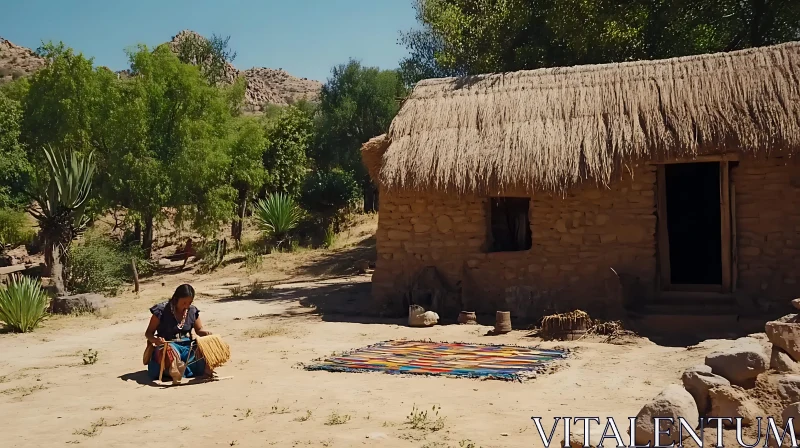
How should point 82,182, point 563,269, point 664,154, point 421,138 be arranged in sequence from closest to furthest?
1. point 664,154
2. point 563,269
3. point 421,138
4. point 82,182

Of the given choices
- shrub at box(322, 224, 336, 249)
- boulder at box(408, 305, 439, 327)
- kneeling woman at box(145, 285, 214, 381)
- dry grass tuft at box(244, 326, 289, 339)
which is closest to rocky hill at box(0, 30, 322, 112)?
shrub at box(322, 224, 336, 249)

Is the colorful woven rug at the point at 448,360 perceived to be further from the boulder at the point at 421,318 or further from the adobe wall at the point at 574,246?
the adobe wall at the point at 574,246

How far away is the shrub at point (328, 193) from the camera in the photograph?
20.2 m

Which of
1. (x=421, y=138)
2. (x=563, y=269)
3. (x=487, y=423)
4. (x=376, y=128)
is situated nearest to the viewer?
(x=487, y=423)

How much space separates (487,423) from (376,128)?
20.2m

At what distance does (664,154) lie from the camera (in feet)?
30.8

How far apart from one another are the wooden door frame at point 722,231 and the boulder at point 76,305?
842cm

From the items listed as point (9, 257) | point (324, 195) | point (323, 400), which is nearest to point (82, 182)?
point (9, 257)

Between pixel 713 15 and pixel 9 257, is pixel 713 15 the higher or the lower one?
the higher one

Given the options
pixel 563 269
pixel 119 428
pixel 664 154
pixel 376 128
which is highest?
pixel 376 128

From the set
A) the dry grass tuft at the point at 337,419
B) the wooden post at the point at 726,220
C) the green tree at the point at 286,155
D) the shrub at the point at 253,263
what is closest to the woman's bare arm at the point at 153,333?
the dry grass tuft at the point at 337,419

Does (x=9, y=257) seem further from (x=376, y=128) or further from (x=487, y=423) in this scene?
(x=487, y=423)

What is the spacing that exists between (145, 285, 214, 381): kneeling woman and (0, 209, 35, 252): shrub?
488 inches

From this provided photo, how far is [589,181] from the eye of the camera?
31.5 feet
